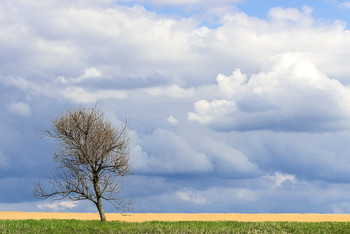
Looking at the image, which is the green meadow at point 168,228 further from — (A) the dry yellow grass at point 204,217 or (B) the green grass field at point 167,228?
(A) the dry yellow grass at point 204,217

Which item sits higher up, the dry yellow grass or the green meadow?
the dry yellow grass

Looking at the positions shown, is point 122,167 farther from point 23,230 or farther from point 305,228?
point 305,228

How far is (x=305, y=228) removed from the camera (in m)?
29.5

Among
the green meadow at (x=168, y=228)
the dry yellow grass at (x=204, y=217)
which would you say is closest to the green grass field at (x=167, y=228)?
the green meadow at (x=168, y=228)

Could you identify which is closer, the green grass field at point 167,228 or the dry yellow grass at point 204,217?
the green grass field at point 167,228

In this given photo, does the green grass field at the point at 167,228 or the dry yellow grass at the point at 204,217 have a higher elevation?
the dry yellow grass at the point at 204,217

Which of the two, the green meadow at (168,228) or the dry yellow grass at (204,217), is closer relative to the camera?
the green meadow at (168,228)

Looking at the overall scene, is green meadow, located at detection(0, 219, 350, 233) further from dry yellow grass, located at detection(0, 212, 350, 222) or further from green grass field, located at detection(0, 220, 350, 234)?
dry yellow grass, located at detection(0, 212, 350, 222)

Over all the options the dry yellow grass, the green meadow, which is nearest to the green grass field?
the green meadow

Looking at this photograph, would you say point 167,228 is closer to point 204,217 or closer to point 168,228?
point 168,228

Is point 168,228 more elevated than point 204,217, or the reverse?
point 204,217

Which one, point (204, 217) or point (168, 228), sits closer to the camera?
point (168, 228)

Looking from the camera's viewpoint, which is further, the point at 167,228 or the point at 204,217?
the point at 204,217

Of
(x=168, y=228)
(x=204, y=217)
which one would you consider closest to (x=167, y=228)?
(x=168, y=228)
